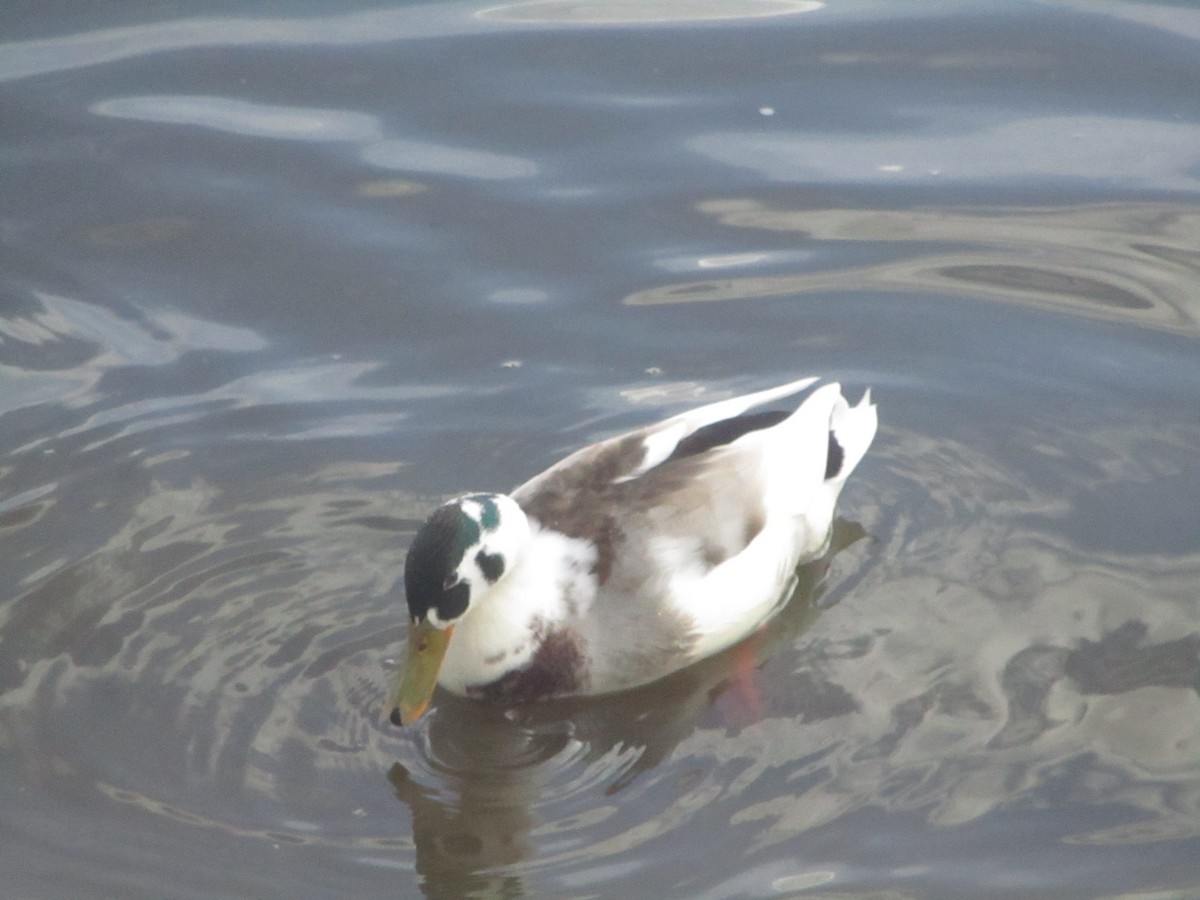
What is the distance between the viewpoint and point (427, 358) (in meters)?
7.38

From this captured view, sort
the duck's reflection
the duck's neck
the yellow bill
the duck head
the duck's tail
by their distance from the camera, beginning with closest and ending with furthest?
1. the duck's reflection
2. the duck head
3. the yellow bill
4. the duck's neck
5. the duck's tail

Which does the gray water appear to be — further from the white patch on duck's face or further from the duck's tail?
the white patch on duck's face

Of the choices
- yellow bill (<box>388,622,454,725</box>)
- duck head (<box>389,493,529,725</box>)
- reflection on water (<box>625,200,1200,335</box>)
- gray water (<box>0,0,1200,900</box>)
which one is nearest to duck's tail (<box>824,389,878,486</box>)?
Result: gray water (<box>0,0,1200,900</box>)

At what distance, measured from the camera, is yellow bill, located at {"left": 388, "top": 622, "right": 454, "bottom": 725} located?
536 cm

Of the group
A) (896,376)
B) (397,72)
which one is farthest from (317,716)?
(397,72)

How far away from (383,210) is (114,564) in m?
2.68

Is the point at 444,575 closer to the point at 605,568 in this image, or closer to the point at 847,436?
the point at 605,568

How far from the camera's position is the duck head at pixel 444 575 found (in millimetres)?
5254

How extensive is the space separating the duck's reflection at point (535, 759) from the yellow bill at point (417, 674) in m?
0.17

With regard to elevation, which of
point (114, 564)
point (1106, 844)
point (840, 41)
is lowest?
point (1106, 844)

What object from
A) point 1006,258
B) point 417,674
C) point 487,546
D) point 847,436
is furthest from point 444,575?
point 1006,258

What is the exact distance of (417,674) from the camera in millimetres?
5375

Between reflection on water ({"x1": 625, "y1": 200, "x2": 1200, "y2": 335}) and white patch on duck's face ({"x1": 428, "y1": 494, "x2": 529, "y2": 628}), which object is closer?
white patch on duck's face ({"x1": 428, "y1": 494, "x2": 529, "y2": 628})

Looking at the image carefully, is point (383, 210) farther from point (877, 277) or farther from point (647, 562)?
point (647, 562)
